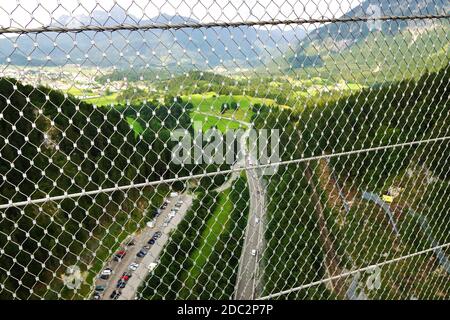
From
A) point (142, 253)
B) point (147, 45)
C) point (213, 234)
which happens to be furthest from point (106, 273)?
point (213, 234)

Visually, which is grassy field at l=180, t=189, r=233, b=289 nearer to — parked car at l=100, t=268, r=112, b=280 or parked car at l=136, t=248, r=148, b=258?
parked car at l=136, t=248, r=148, b=258

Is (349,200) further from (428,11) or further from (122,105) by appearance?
(122,105)

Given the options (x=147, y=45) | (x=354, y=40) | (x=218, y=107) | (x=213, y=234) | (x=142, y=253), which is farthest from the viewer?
(x=213, y=234)

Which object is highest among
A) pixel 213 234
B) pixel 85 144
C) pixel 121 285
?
pixel 85 144

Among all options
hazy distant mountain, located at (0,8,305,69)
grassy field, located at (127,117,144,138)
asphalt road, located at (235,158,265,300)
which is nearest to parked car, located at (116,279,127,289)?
asphalt road, located at (235,158,265,300)

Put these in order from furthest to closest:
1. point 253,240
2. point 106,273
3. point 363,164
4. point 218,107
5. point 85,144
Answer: point 253,240, point 106,273, point 363,164, point 85,144, point 218,107

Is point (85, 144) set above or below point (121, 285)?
above

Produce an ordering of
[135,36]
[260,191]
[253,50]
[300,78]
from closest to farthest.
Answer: [135,36], [253,50], [300,78], [260,191]

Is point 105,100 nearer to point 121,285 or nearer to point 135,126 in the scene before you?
point 135,126

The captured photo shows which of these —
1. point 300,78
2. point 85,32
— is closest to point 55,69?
point 85,32
